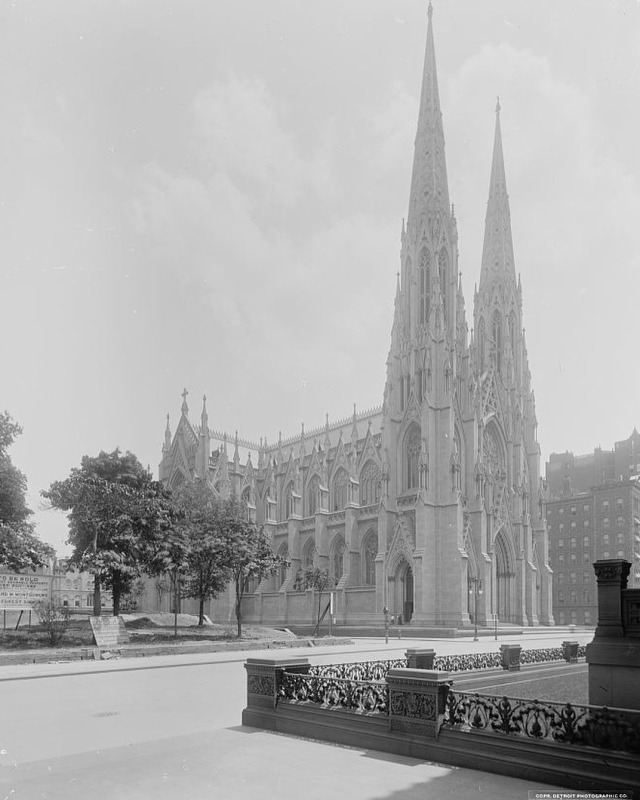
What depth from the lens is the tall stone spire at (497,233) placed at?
88.2m

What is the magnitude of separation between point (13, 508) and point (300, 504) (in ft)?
153

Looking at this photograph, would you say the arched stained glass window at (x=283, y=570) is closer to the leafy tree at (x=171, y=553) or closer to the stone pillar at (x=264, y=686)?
the leafy tree at (x=171, y=553)

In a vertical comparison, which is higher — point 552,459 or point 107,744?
point 552,459

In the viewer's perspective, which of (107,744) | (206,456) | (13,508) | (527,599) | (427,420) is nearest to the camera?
(107,744)

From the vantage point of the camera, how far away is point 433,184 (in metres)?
75.5

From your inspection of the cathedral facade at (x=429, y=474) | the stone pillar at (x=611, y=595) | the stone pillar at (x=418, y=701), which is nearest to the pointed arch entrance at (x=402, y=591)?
the cathedral facade at (x=429, y=474)

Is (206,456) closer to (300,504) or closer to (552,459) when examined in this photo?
(300,504)

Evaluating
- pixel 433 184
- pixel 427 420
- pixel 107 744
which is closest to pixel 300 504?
pixel 427 420

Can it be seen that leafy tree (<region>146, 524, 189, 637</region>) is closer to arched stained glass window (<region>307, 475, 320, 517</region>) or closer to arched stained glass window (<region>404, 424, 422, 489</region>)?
arched stained glass window (<region>404, 424, 422, 489</region>)

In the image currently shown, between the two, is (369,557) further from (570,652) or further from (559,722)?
(559,722)

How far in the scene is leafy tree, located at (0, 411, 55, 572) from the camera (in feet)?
116

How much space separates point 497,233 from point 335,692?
274ft

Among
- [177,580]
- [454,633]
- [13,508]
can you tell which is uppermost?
[13,508]

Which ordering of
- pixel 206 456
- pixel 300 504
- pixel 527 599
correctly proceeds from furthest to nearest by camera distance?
pixel 206 456, pixel 300 504, pixel 527 599
